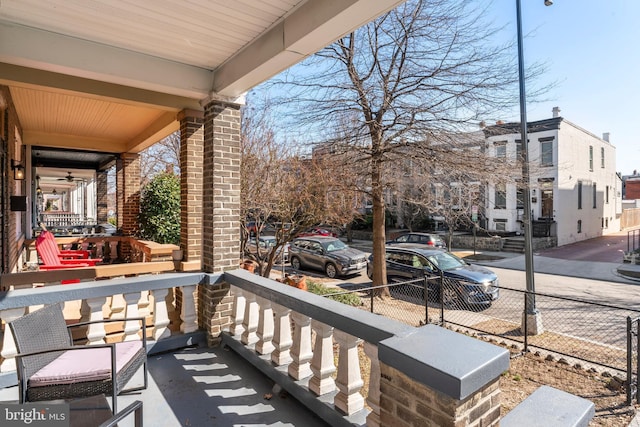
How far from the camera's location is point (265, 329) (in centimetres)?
313

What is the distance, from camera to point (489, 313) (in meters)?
8.61

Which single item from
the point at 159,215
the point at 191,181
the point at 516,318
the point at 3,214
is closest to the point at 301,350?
the point at 191,181

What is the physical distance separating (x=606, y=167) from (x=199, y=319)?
108 feet

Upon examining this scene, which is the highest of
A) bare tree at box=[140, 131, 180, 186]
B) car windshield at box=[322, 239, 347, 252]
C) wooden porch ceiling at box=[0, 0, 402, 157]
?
bare tree at box=[140, 131, 180, 186]

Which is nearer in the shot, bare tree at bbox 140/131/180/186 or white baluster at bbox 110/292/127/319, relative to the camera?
white baluster at bbox 110/292/127/319

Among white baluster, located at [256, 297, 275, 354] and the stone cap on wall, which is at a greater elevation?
the stone cap on wall

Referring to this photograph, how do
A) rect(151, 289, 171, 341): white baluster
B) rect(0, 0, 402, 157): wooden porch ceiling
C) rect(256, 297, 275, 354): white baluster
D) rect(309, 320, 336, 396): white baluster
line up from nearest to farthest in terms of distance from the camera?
1. rect(309, 320, 336, 396): white baluster
2. rect(0, 0, 402, 157): wooden porch ceiling
3. rect(256, 297, 275, 354): white baluster
4. rect(151, 289, 171, 341): white baluster

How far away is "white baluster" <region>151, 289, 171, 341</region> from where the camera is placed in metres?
3.58

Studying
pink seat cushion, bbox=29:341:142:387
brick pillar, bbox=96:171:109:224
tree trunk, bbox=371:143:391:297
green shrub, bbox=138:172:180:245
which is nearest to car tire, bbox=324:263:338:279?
tree trunk, bbox=371:143:391:297

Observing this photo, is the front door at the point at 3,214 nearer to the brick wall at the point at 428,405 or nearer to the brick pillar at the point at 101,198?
the brick wall at the point at 428,405

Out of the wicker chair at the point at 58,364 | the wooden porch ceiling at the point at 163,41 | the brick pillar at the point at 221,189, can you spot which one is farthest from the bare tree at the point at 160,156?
the wicker chair at the point at 58,364

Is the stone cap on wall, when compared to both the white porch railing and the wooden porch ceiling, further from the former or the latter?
the white porch railing

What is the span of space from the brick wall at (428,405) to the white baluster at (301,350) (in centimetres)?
102

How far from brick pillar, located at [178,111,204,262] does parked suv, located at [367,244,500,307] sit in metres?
4.76
